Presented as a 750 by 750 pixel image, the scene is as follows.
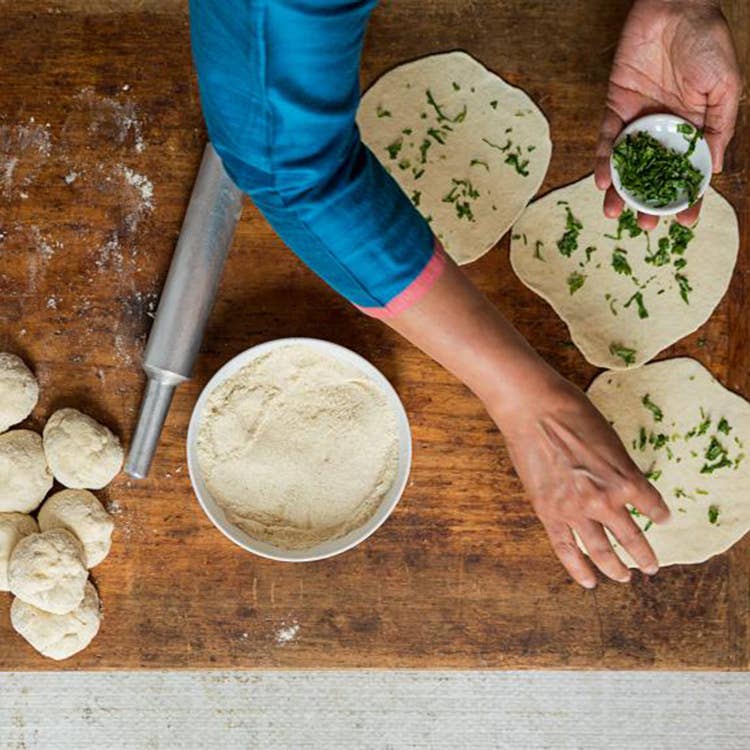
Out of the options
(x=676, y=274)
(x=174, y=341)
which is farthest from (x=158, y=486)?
(x=676, y=274)

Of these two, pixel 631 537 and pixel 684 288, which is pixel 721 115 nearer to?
pixel 684 288

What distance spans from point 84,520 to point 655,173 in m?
1.03

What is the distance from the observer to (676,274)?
55.6 inches

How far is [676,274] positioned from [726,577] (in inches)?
19.9

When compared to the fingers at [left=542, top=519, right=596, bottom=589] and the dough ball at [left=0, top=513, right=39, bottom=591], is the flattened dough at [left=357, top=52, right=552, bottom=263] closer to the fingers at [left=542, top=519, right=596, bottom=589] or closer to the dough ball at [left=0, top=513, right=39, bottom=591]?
the fingers at [left=542, top=519, right=596, bottom=589]

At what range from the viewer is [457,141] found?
4.66 ft

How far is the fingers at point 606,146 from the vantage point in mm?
1345

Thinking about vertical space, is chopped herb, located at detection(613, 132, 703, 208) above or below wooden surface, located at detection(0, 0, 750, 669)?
above

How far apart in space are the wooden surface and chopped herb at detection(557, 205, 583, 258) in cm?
8

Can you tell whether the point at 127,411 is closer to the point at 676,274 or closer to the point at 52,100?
the point at 52,100

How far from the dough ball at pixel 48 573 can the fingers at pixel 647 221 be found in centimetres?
103

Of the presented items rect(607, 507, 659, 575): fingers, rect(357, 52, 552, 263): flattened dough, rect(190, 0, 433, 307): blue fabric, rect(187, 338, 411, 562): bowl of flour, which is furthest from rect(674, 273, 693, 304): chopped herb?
rect(190, 0, 433, 307): blue fabric

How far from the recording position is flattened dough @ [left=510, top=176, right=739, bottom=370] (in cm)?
141

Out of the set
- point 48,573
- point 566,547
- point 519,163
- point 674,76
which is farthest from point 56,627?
point 674,76
